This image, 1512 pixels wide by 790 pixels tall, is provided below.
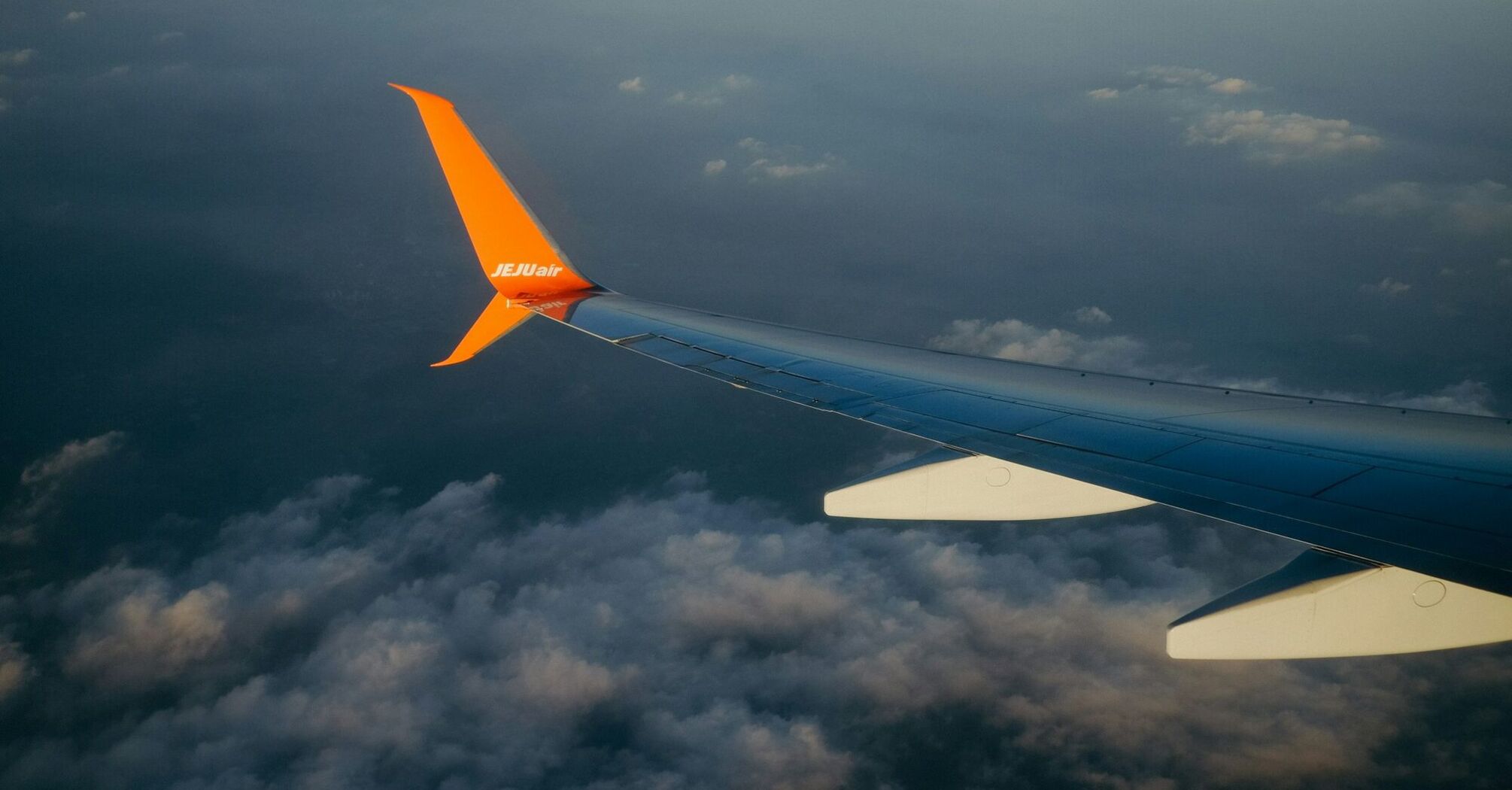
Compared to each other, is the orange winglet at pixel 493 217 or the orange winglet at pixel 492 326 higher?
the orange winglet at pixel 493 217

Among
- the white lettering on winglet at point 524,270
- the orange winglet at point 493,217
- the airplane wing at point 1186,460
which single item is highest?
the orange winglet at point 493,217

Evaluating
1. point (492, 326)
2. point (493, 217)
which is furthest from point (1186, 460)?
point (493, 217)

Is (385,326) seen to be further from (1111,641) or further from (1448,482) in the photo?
(1448,482)

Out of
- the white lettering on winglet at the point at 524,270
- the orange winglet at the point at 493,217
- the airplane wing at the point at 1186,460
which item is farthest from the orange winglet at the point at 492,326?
the white lettering on winglet at the point at 524,270

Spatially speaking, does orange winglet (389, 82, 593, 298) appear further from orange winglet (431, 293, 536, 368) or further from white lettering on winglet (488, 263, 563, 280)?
orange winglet (431, 293, 536, 368)

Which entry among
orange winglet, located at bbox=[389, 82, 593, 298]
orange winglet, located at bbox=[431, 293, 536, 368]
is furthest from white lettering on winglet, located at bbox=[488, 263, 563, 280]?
orange winglet, located at bbox=[431, 293, 536, 368]

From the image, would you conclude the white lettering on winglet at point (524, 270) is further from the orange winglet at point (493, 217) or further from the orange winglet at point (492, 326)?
the orange winglet at point (492, 326)

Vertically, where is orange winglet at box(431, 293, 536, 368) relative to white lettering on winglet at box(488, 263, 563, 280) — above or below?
below
